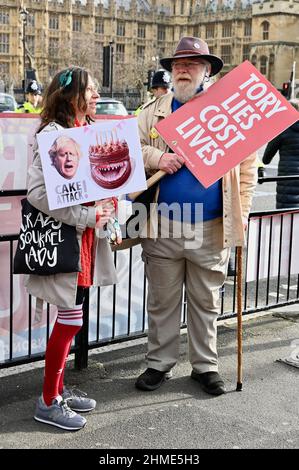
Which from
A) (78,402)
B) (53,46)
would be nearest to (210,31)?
(53,46)

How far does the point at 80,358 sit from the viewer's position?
4223mm

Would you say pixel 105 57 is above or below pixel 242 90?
above

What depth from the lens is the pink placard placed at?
3611 mm

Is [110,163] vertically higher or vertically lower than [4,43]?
lower

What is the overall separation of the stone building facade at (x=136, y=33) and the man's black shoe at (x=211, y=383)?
79.3 meters

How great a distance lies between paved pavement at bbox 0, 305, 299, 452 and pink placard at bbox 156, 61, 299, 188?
1257 mm

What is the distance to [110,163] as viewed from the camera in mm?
3270

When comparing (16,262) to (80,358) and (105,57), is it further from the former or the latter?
(105,57)

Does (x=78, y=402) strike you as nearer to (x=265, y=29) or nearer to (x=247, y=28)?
(x=265, y=29)

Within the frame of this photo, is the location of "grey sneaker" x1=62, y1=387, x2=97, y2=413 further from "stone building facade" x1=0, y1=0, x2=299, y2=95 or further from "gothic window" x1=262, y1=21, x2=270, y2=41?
"gothic window" x1=262, y1=21, x2=270, y2=41

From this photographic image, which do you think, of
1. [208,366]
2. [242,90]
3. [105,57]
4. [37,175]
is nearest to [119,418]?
[208,366]

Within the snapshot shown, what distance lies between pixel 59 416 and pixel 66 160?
127 centimetres

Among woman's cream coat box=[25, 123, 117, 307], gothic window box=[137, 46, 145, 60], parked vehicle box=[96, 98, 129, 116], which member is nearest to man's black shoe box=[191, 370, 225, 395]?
woman's cream coat box=[25, 123, 117, 307]
